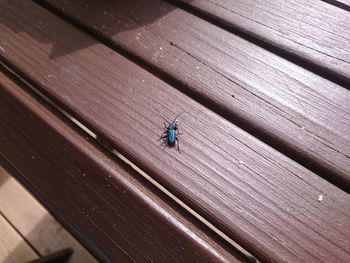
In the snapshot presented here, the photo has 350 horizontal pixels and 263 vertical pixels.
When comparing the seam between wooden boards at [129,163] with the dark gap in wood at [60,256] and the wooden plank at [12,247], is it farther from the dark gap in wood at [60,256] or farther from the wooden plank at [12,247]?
the wooden plank at [12,247]

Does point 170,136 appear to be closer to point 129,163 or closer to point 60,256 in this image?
point 129,163

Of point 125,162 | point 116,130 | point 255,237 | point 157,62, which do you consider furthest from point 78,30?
point 255,237

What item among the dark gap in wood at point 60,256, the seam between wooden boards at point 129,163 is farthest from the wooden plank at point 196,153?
the dark gap in wood at point 60,256

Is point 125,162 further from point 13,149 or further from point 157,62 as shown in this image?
point 157,62

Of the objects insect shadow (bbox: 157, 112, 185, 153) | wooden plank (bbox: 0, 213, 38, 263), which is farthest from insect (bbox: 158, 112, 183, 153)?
wooden plank (bbox: 0, 213, 38, 263)

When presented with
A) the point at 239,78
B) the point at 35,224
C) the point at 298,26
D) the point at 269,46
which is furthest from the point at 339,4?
the point at 35,224

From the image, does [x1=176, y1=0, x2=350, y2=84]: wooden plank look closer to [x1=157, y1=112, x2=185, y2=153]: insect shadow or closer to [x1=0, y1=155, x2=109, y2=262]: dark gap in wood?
[x1=157, y1=112, x2=185, y2=153]: insect shadow
